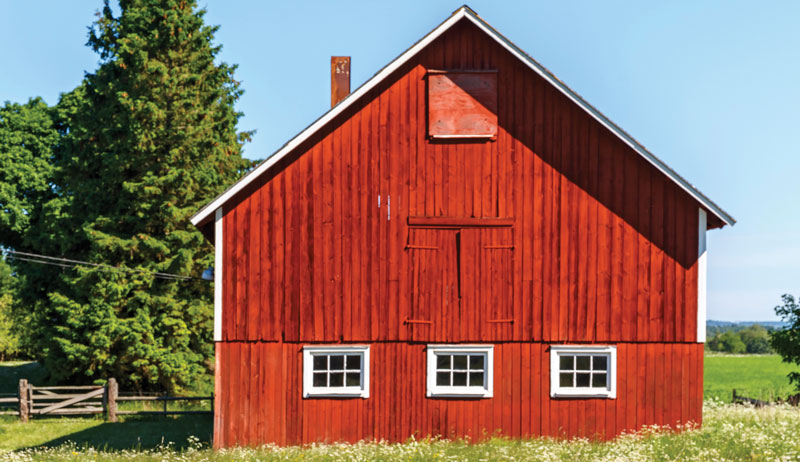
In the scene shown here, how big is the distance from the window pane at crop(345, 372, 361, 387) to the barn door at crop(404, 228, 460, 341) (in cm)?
152

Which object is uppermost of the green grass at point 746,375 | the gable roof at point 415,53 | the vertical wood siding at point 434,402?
the gable roof at point 415,53

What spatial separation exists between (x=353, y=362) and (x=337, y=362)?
0.36 meters

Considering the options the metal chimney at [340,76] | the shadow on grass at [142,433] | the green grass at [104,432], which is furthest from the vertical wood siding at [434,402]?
the metal chimney at [340,76]

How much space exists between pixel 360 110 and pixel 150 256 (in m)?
15.1

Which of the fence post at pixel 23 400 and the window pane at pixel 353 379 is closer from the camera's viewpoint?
the window pane at pixel 353 379

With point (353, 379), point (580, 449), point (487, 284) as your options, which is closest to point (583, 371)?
point (580, 449)

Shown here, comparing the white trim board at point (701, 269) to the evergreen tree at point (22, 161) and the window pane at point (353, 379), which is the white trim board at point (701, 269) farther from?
the evergreen tree at point (22, 161)

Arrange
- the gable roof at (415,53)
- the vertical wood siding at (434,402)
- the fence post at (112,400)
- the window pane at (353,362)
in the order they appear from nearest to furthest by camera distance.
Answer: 1. the gable roof at (415,53)
2. the vertical wood siding at (434,402)
3. the window pane at (353,362)
4. the fence post at (112,400)

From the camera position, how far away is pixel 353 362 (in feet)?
54.1

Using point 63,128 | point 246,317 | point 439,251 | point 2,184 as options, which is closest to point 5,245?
point 2,184

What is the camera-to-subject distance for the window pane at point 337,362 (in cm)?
1647

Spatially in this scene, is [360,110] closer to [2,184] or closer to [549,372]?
[549,372]

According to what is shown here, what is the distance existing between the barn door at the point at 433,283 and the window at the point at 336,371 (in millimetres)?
1347

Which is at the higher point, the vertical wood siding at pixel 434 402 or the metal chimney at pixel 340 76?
A: the metal chimney at pixel 340 76
